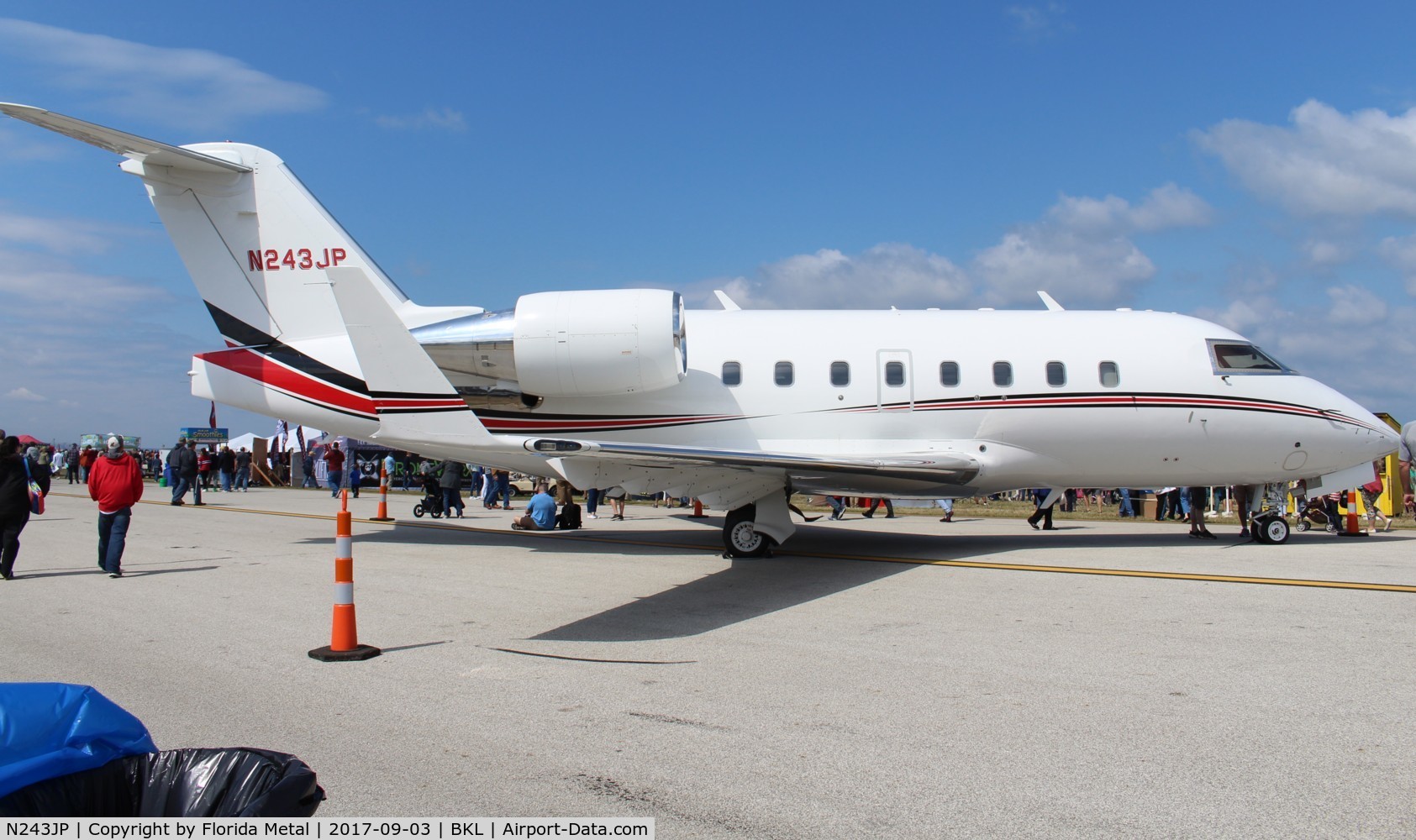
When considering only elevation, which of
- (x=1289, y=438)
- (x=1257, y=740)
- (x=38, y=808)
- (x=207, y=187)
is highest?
(x=207, y=187)

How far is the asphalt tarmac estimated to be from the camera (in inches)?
155

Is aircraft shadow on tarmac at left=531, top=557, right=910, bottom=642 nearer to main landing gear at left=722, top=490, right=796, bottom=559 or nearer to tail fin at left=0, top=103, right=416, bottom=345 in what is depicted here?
main landing gear at left=722, top=490, right=796, bottom=559

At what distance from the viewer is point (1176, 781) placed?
4105 millimetres

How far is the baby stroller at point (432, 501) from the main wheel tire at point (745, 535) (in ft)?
36.7

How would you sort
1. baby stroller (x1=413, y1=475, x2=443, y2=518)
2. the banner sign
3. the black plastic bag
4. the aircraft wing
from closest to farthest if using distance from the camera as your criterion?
the black plastic bag → the aircraft wing → baby stroller (x1=413, y1=475, x2=443, y2=518) → the banner sign

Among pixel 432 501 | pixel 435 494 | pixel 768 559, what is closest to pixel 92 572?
pixel 768 559

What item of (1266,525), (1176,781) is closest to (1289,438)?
(1266,525)

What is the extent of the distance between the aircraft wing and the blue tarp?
555 cm

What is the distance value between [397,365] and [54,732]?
23.8 ft

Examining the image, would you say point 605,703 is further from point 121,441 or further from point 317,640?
point 121,441

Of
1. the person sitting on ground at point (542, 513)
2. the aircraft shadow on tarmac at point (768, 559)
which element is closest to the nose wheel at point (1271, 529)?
the aircraft shadow on tarmac at point (768, 559)

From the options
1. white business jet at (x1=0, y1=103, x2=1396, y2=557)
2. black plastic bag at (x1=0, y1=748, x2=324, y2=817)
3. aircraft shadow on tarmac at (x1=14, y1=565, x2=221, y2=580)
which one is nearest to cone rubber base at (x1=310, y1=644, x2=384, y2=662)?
black plastic bag at (x1=0, y1=748, x2=324, y2=817)

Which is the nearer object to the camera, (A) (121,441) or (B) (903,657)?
(B) (903,657)

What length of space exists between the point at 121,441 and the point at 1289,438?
15441 mm
